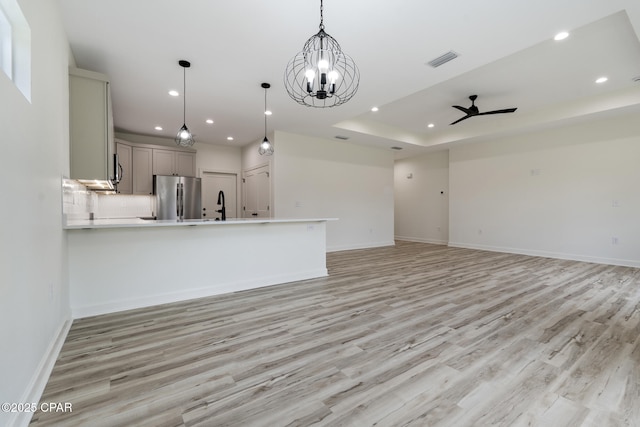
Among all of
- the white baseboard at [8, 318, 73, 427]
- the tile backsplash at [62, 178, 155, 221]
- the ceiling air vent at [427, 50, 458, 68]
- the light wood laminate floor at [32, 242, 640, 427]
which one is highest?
the ceiling air vent at [427, 50, 458, 68]

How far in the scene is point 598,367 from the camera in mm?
1935

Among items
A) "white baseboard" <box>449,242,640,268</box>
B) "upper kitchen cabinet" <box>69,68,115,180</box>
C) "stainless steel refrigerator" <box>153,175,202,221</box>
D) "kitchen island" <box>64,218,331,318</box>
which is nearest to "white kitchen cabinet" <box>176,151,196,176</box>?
"stainless steel refrigerator" <box>153,175,202,221</box>

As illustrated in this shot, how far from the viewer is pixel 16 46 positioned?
5.32 ft

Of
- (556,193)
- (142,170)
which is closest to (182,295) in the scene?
(142,170)

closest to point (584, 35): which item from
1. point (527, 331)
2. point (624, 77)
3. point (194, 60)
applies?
point (624, 77)

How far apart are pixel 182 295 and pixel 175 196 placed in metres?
3.63

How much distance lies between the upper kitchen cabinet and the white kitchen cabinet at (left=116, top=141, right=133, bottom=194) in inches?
121

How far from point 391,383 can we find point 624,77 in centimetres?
571

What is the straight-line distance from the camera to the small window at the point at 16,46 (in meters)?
1.51

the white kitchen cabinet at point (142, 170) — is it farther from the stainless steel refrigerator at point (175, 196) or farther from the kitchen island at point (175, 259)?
the kitchen island at point (175, 259)

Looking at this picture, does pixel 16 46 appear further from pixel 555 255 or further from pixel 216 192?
pixel 555 255

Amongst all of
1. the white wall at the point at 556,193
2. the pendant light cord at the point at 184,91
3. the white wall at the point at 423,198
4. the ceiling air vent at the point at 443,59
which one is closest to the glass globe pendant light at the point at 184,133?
the pendant light cord at the point at 184,91

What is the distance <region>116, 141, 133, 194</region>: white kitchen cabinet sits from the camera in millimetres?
5773

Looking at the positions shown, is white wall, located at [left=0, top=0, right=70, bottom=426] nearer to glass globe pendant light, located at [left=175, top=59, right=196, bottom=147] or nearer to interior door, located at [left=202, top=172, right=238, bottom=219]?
glass globe pendant light, located at [left=175, top=59, right=196, bottom=147]
